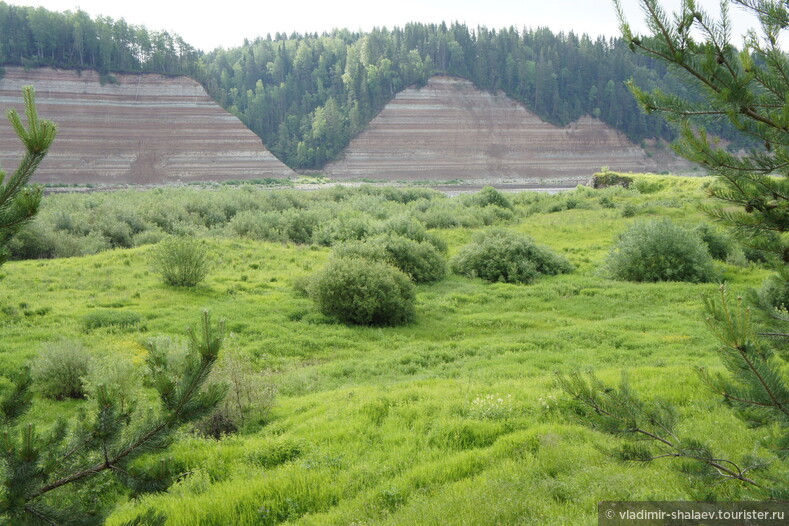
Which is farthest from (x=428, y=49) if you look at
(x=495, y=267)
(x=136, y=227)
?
(x=495, y=267)

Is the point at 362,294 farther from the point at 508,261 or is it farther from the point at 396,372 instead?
the point at 508,261

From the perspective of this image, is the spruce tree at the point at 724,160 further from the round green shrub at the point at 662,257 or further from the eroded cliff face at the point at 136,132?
the eroded cliff face at the point at 136,132

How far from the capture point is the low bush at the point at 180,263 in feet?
59.0

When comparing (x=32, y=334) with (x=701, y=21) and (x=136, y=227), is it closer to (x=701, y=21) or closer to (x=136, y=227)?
(x=701, y=21)

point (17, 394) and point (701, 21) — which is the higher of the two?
point (701, 21)

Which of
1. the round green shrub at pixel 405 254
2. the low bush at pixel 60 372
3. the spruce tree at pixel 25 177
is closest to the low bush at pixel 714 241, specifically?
the round green shrub at pixel 405 254

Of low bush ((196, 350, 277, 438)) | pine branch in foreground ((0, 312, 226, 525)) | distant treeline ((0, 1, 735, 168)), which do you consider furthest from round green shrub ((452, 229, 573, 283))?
distant treeline ((0, 1, 735, 168))

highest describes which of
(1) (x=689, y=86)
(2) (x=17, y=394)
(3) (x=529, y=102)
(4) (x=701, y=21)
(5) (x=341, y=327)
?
(3) (x=529, y=102)

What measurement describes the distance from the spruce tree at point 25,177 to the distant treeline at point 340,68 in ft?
281

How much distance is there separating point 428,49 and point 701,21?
112 meters

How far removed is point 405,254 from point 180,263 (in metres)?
7.60

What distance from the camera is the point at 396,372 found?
11641 mm

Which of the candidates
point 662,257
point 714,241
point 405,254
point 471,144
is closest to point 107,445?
point 405,254

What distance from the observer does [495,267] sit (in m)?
21.1
